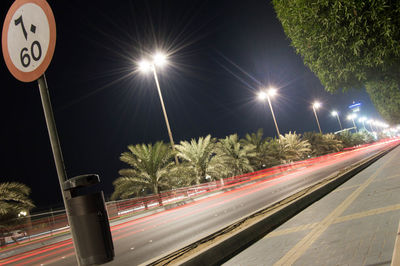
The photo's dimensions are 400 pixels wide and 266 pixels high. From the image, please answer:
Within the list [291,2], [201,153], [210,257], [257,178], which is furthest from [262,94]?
[210,257]

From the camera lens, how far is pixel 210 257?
4246 millimetres

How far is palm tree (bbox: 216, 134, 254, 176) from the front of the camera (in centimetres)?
2659

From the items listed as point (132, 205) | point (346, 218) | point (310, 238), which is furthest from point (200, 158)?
point (310, 238)

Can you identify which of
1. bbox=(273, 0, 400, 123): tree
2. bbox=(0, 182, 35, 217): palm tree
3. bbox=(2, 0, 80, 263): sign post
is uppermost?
bbox=(273, 0, 400, 123): tree

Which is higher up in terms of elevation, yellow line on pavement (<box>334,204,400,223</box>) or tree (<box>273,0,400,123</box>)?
tree (<box>273,0,400,123</box>)

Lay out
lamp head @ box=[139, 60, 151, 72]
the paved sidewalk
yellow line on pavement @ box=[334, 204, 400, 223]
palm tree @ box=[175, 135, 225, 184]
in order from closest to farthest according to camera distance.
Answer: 1. the paved sidewalk
2. yellow line on pavement @ box=[334, 204, 400, 223]
3. lamp head @ box=[139, 60, 151, 72]
4. palm tree @ box=[175, 135, 225, 184]

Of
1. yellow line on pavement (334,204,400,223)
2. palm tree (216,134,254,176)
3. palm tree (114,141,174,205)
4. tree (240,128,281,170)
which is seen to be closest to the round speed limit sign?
yellow line on pavement (334,204,400,223)

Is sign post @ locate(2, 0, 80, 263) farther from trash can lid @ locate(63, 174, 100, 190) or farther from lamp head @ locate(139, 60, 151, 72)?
lamp head @ locate(139, 60, 151, 72)

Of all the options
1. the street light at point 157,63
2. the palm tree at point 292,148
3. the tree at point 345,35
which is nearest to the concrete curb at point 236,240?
the tree at point 345,35

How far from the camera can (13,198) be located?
14547 mm

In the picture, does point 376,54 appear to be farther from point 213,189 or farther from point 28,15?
point 213,189

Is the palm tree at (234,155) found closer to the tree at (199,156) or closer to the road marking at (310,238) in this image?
the tree at (199,156)

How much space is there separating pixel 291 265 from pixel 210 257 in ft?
3.94

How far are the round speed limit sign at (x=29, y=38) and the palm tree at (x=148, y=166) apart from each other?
17.5m
